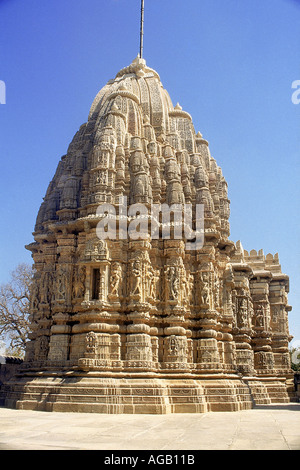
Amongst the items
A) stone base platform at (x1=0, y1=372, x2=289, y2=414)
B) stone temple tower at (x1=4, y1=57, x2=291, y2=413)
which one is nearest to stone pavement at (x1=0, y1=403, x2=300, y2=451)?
stone base platform at (x1=0, y1=372, x2=289, y2=414)

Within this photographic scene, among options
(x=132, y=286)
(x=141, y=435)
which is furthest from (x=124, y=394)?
(x=141, y=435)

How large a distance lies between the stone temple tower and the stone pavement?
3.40 m

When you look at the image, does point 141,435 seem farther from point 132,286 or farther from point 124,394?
point 132,286

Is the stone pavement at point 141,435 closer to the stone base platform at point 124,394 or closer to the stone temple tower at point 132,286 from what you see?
the stone base platform at point 124,394

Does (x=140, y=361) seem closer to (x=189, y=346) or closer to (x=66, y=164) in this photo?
(x=189, y=346)

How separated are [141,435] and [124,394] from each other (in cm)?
613

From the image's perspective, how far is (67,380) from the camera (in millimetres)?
15781

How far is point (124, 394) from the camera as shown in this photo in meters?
15.0

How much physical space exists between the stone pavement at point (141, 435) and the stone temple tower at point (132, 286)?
134 inches

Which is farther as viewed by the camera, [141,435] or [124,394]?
[124,394]

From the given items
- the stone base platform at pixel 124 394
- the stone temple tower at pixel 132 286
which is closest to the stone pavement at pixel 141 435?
the stone base platform at pixel 124 394

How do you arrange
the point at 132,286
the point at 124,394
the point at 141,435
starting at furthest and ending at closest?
the point at 132,286
the point at 124,394
the point at 141,435
